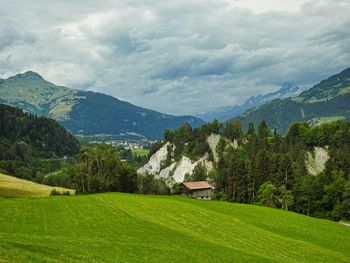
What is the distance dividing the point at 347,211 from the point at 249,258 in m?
99.8

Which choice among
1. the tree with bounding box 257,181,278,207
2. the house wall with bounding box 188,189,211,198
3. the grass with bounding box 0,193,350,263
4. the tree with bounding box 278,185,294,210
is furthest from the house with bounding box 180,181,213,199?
the grass with bounding box 0,193,350,263

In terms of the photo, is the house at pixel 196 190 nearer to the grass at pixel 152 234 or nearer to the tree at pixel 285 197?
the tree at pixel 285 197

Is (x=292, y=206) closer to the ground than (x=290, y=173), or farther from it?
closer to the ground

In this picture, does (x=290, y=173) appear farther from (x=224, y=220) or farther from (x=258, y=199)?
(x=224, y=220)

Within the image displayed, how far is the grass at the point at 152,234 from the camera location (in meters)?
35.8

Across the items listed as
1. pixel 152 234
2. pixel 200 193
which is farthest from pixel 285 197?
pixel 152 234

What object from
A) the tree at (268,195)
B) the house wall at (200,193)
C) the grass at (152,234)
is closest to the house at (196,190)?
the house wall at (200,193)

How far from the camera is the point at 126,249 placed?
39688 mm

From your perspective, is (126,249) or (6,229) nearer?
(126,249)

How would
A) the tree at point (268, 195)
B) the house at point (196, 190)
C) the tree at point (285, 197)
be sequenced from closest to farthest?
1. the tree at point (285, 197)
2. the tree at point (268, 195)
3. the house at point (196, 190)

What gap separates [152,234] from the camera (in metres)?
52.7

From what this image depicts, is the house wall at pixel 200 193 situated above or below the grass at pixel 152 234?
below

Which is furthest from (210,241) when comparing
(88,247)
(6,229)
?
(6,229)

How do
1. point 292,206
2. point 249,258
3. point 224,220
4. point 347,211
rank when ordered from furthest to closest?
point 292,206
point 347,211
point 224,220
point 249,258
